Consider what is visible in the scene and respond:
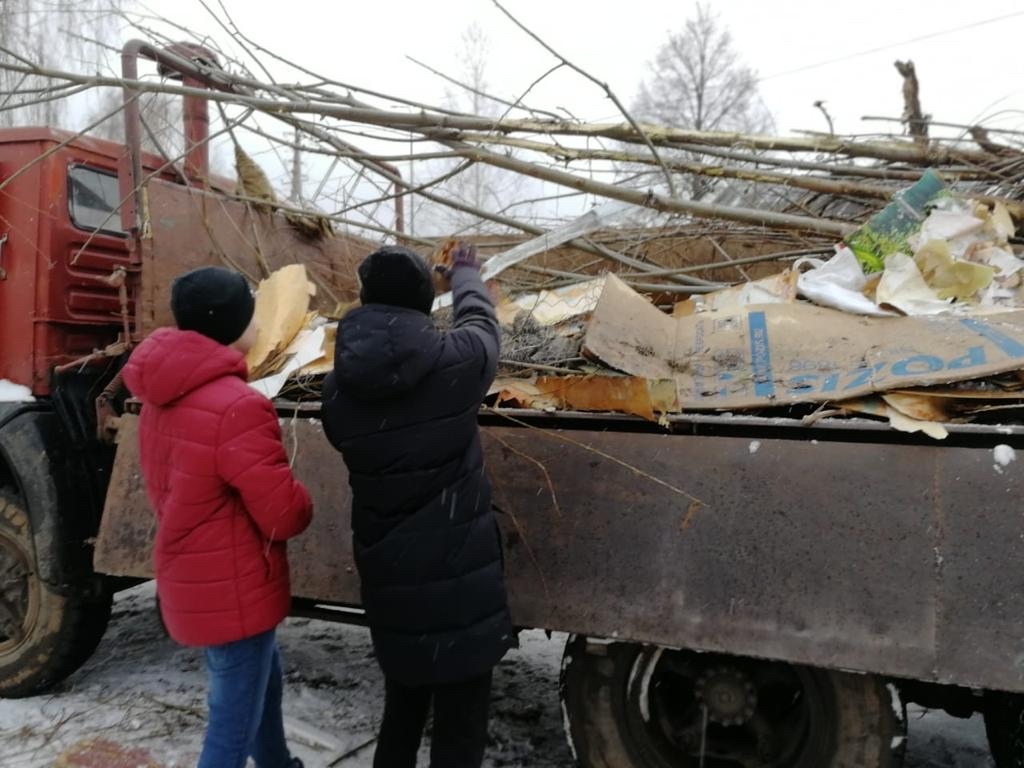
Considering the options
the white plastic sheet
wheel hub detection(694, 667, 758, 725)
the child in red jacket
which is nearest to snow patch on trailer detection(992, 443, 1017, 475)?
the white plastic sheet

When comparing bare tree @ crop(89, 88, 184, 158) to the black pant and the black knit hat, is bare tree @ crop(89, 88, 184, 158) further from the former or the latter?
the black pant

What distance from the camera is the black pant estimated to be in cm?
199

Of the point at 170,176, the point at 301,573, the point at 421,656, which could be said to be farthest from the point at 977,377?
the point at 170,176

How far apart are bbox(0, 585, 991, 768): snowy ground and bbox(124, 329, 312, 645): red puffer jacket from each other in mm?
1075

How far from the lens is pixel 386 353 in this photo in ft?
5.92

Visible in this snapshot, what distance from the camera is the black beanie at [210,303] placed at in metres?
1.95

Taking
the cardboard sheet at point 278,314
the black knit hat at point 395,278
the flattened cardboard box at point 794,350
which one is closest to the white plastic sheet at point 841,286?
the flattened cardboard box at point 794,350

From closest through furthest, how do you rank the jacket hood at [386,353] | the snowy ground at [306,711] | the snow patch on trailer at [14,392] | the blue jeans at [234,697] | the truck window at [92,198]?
1. the jacket hood at [386,353]
2. the blue jeans at [234,697]
3. the snowy ground at [306,711]
4. the snow patch on trailer at [14,392]
5. the truck window at [92,198]

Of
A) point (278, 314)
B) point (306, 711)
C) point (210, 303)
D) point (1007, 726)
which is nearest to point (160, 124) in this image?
point (278, 314)

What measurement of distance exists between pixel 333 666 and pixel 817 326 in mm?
2714

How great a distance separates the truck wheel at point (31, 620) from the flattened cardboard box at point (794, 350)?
99.5 inches

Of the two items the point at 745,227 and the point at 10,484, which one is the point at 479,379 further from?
the point at 10,484

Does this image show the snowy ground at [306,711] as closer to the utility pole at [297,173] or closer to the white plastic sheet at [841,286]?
the white plastic sheet at [841,286]

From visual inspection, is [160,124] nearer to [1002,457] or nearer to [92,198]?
[92,198]
